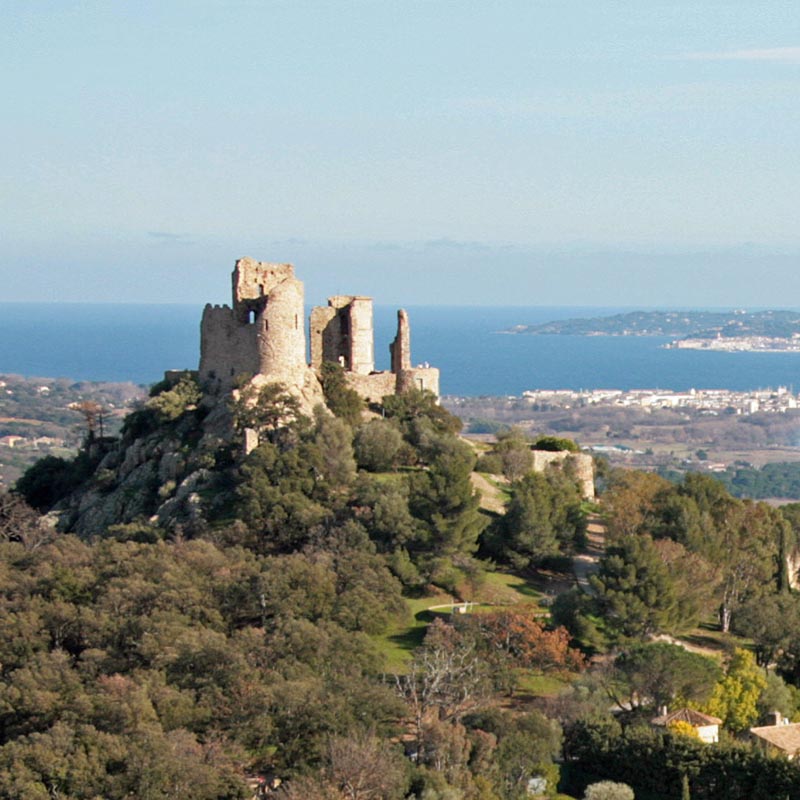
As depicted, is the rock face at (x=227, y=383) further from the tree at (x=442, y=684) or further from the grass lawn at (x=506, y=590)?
the tree at (x=442, y=684)

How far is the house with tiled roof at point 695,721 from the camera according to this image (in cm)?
2804

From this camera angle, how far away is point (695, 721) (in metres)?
28.3

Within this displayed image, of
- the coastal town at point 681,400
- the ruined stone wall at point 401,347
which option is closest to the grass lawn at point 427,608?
the ruined stone wall at point 401,347

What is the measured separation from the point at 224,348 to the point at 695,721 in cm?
2042

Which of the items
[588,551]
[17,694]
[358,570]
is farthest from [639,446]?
[17,694]

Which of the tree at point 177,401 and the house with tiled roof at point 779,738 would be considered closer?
the house with tiled roof at point 779,738

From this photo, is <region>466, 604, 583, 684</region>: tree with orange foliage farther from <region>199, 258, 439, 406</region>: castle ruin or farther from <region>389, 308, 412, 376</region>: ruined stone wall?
<region>389, 308, 412, 376</region>: ruined stone wall

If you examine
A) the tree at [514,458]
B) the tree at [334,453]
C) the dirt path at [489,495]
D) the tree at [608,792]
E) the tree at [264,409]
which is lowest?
the tree at [608,792]

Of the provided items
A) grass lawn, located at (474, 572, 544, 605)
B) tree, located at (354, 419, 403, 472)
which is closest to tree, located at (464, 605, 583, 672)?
grass lawn, located at (474, 572, 544, 605)

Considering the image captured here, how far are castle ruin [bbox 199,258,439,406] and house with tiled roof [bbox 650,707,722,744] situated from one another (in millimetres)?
16190

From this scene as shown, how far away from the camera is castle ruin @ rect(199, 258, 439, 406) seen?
39.8 m

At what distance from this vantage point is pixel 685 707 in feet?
95.0

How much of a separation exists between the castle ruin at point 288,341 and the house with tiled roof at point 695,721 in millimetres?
16190

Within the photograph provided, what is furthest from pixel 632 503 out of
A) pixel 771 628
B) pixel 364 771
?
pixel 364 771
